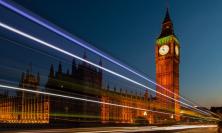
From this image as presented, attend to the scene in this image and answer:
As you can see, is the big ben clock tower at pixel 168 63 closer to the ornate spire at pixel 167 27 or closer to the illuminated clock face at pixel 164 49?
the illuminated clock face at pixel 164 49

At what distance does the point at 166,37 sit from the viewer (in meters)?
84.6

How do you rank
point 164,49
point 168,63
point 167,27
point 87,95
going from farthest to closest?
1. point 167,27
2. point 164,49
3. point 168,63
4. point 87,95

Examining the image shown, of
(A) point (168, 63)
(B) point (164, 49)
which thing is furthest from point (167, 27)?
(A) point (168, 63)

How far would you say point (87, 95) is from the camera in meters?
58.6

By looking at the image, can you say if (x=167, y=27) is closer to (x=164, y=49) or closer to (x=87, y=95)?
(x=164, y=49)

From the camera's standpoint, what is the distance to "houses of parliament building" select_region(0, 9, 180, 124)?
54094 millimetres

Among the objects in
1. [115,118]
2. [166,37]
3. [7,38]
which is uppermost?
[166,37]

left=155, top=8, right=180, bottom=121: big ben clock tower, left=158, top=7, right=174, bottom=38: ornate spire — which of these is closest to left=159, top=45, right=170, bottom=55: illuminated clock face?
left=155, top=8, right=180, bottom=121: big ben clock tower

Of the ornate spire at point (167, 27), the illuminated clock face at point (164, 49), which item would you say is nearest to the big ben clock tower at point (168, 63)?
the illuminated clock face at point (164, 49)

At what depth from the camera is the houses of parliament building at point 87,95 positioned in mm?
54094

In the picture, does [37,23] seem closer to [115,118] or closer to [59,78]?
[59,78]

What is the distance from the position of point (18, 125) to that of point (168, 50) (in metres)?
72.0

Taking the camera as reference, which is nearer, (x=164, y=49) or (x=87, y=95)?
(x=87, y=95)

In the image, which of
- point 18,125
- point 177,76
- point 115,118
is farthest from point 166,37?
point 18,125
